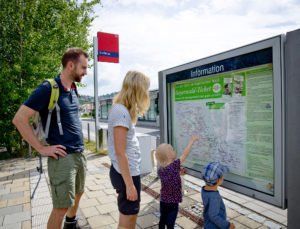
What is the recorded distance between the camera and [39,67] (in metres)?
7.36

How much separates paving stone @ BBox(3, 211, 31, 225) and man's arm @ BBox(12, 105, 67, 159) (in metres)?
1.75

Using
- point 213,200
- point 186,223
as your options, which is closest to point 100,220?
point 186,223

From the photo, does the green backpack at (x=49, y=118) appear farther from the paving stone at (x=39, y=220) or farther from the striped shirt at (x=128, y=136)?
the paving stone at (x=39, y=220)

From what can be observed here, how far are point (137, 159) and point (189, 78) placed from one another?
125cm

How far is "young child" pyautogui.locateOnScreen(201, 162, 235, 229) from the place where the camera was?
2086 millimetres

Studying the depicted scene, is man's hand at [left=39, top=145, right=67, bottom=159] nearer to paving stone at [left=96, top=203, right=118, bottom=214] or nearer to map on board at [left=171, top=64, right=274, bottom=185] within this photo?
map on board at [left=171, top=64, right=274, bottom=185]

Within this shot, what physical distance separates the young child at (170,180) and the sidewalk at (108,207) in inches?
24.4

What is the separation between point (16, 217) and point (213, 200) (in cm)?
286

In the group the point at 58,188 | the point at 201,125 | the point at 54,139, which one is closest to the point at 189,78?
the point at 201,125

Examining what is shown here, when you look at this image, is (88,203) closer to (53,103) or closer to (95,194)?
(95,194)

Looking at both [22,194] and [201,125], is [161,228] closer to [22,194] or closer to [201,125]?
[201,125]

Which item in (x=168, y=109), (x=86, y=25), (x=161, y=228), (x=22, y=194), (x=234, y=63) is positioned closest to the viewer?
(x=234, y=63)

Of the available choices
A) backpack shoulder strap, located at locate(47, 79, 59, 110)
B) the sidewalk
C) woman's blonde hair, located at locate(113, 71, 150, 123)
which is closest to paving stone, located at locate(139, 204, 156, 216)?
the sidewalk

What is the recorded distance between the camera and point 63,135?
2377mm
